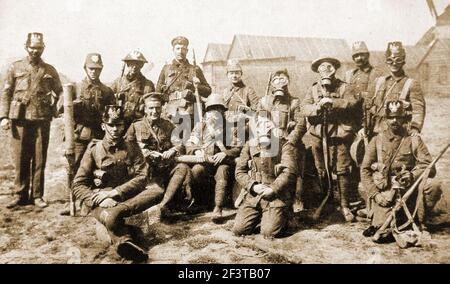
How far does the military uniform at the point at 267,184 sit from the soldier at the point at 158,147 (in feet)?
3.59

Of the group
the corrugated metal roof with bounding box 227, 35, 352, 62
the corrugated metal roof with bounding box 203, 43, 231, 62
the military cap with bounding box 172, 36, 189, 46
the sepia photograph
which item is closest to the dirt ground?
the sepia photograph

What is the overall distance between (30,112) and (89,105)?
2.94 feet

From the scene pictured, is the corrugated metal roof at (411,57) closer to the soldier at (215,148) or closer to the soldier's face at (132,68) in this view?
→ the soldier at (215,148)

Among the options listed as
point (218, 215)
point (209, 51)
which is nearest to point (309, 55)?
point (209, 51)

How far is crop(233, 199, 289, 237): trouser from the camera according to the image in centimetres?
528

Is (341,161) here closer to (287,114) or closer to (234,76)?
(287,114)

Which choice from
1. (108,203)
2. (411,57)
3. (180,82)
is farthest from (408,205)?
(411,57)

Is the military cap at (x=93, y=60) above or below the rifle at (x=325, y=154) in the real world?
above

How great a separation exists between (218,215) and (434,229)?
9.64 feet

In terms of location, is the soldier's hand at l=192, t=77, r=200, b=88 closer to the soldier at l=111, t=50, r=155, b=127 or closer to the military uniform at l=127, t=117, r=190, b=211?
the soldier at l=111, t=50, r=155, b=127

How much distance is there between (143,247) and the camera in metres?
5.04

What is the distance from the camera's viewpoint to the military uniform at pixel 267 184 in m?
5.34

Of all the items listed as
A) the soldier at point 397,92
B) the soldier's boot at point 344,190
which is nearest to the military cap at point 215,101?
the soldier's boot at point 344,190

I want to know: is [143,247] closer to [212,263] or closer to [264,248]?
[212,263]
